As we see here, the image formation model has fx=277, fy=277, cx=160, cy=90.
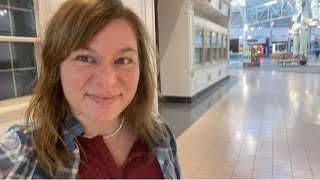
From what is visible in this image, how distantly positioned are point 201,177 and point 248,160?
0.77 metres

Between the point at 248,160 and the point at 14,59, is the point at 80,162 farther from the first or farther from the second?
the point at 248,160

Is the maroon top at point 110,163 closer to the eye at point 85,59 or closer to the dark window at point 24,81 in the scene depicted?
the eye at point 85,59

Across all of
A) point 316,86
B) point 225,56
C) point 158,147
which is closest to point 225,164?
point 158,147

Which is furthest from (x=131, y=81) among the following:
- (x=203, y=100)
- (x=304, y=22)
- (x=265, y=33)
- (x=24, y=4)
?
(x=265, y=33)

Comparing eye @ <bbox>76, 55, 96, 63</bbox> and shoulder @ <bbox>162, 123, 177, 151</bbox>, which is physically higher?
eye @ <bbox>76, 55, 96, 63</bbox>

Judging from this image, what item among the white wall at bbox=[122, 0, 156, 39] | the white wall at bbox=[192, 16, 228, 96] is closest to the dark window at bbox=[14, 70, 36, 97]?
the white wall at bbox=[122, 0, 156, 39]

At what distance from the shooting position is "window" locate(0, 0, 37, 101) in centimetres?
189

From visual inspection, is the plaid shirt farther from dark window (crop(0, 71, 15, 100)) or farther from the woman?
dark window (crop(0, 71, 15, 100))

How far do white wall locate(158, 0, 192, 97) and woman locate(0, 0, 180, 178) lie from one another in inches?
241

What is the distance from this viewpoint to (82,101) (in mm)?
845

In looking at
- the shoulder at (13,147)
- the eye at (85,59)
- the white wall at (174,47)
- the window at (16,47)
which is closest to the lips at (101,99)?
the eye at (85,59)

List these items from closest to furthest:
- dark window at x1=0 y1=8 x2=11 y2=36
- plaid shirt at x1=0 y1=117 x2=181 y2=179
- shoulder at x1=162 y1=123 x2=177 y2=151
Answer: plaid shirt at x1=0 y1=117 x2=181 y2=179 → shoulder at x1=162 y1=123 x2=177 y2=151 → dark window at x1=0 y1=8 x2=11 y2=36

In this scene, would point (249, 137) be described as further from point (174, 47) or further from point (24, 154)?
point (24, 154)

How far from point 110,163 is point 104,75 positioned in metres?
0.29
